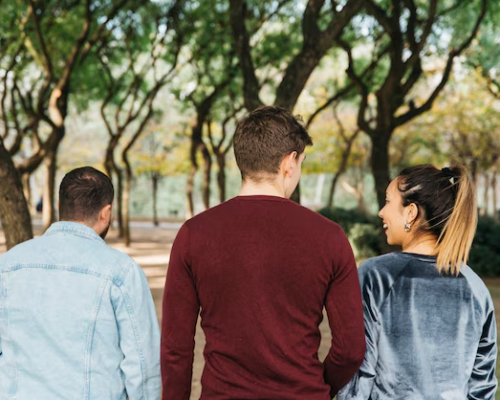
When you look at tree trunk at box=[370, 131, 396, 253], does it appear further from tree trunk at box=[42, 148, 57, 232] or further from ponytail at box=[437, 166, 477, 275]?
ponytail at box=[437, 166, 477, 275]

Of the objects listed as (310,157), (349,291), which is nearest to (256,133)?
(349,291)

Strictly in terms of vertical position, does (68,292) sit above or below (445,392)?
above

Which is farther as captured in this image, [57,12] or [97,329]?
[57,12]

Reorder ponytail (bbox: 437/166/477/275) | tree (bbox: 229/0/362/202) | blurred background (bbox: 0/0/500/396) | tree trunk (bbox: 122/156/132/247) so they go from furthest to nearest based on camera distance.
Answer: tree trunk (bbox: 122/156/132/247) → blurred background (bbox: 0/0/500/396) → tree (bbox: 229/0/362/202) → ponytail (bbox: 437/166/477/275)

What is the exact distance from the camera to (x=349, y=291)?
2277 mm

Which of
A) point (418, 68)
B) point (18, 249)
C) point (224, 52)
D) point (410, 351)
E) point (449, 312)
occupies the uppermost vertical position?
point (224, 52)

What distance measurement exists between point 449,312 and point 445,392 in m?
0.32

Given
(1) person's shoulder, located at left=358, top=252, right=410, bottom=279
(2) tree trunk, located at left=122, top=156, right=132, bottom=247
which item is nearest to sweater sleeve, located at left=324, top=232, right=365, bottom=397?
(1) person's shoulder, located at left=358, top=252, right=410, bottom=279

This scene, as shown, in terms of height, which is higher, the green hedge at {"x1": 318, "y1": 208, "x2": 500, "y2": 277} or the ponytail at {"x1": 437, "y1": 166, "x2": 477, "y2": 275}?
the ponytail at {"x1": 437, "y1": 166, "x2": 477, "y2": 275}

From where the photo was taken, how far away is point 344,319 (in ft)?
7.56

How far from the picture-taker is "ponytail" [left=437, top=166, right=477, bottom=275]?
8.13 ft

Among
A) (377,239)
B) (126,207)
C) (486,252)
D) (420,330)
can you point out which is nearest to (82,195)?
(420,330)

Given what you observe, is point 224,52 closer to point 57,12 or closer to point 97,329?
point 57,12

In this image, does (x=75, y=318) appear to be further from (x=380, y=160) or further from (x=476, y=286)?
(x=380, y=160)
